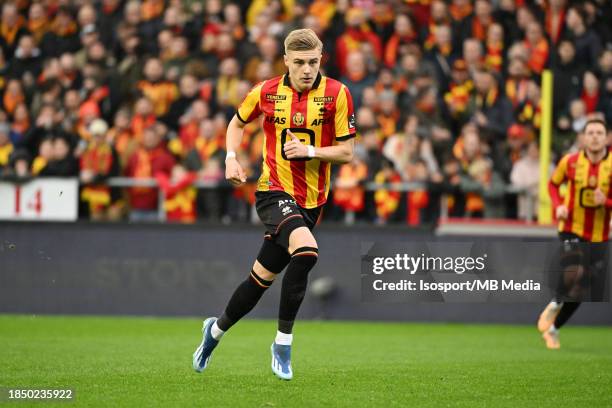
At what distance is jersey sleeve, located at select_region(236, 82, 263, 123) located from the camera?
335 inches

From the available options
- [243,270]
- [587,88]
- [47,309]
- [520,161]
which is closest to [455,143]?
[520,161]

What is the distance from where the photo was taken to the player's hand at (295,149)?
797 centimetres

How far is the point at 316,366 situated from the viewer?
30.8ft

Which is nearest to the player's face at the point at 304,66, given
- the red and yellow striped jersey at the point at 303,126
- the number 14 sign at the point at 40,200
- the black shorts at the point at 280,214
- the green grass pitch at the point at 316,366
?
the red and yellow striped jersey at the point at 303,126

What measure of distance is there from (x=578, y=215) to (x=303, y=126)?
468 cm

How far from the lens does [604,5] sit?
16750 mm

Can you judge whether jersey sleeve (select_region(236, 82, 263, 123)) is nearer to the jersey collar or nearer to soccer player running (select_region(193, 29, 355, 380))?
soccer player running (select_region(193, 29, 355, 380))

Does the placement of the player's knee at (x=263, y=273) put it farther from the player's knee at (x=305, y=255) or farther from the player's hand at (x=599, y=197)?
the player's hand at (x=599, y=197)

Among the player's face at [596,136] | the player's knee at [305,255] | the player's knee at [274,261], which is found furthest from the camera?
the player's face at [596,136]

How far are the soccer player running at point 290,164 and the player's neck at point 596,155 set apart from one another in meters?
4.27

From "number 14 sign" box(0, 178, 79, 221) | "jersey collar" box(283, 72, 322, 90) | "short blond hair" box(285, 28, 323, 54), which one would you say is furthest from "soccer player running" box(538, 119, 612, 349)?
"number 14 sign" box(0, 178, 79, 221)

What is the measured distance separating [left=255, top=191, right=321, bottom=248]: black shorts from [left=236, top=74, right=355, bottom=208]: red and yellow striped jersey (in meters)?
0.06

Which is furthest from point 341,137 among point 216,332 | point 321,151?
point 216,332

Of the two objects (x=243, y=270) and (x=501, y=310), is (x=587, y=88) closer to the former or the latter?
(x=501, y=310)
